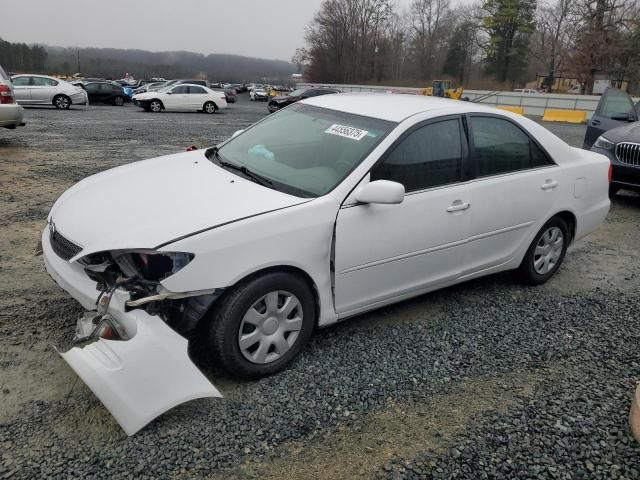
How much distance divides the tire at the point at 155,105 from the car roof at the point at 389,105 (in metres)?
20.7

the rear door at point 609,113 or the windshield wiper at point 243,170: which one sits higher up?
the rear door at point 609,113

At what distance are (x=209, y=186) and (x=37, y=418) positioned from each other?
154cm

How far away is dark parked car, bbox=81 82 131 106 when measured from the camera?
1053 inches

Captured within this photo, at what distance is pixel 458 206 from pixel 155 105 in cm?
2202

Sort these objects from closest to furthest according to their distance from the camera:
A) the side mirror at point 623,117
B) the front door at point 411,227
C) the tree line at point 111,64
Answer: the front door at point 411,227, the side mirror at point 623,117, the tree line at point 111,64

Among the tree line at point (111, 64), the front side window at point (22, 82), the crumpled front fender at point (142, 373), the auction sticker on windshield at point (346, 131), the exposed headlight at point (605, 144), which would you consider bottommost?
the crumpled front fender at point (142, 373)

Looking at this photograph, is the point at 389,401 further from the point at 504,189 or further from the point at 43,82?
the point at 43,82

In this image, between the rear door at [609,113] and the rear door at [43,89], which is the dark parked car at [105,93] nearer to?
the rear door at [43,89]

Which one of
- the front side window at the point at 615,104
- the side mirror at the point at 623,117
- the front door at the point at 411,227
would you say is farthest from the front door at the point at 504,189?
the front side window at the point at 615,104

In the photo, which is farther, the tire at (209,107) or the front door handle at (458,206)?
the tire at (209,107)

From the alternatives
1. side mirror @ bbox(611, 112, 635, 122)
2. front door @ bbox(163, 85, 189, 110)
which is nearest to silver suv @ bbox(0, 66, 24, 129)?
side mirror @ bbox(611, 112, 635, 122)

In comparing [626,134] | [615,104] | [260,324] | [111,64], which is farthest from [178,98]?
[111,64]

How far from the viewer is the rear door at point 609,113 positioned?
31.5 ft

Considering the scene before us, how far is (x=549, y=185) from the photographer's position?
4336 mm
